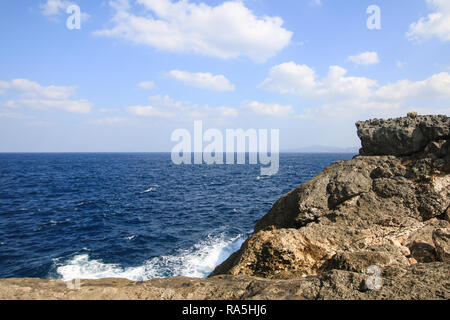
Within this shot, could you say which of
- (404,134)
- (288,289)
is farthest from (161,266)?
(404,134)

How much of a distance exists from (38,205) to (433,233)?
3875cm

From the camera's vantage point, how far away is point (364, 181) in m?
10.2

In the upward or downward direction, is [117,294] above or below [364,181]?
below

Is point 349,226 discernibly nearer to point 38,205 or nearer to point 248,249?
point 248,249

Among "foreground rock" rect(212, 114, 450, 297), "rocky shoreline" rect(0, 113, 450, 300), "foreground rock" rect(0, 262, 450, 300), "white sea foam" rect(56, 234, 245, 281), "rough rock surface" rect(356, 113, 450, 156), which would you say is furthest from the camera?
"white sea foam" rect(56, 234, 245, 281)

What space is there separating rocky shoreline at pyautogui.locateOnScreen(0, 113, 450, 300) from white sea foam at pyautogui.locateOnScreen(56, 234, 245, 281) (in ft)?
23.0

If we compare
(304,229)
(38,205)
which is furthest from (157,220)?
(304,229)

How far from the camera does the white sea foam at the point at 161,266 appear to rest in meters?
→ 15.5

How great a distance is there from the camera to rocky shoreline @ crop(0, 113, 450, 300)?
17.5 feet

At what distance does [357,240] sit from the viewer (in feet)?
28.6

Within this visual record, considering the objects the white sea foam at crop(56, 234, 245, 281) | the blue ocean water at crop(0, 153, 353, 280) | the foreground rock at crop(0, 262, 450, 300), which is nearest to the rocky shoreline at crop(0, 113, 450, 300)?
the foreground rock at crop(0, 262, 450, 300)

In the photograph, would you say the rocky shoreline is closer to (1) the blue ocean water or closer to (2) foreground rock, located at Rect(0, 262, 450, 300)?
(2) foreground rock, located at Rect(0, 262, 450, 300)

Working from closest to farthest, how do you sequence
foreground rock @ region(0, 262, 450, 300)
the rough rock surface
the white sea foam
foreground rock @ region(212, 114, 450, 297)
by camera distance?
foreground rock @ region(0, 262, 450, 300)
foreground rock @ region(212, 114, 450, 297)
the rough rock surface
the white sea foam
